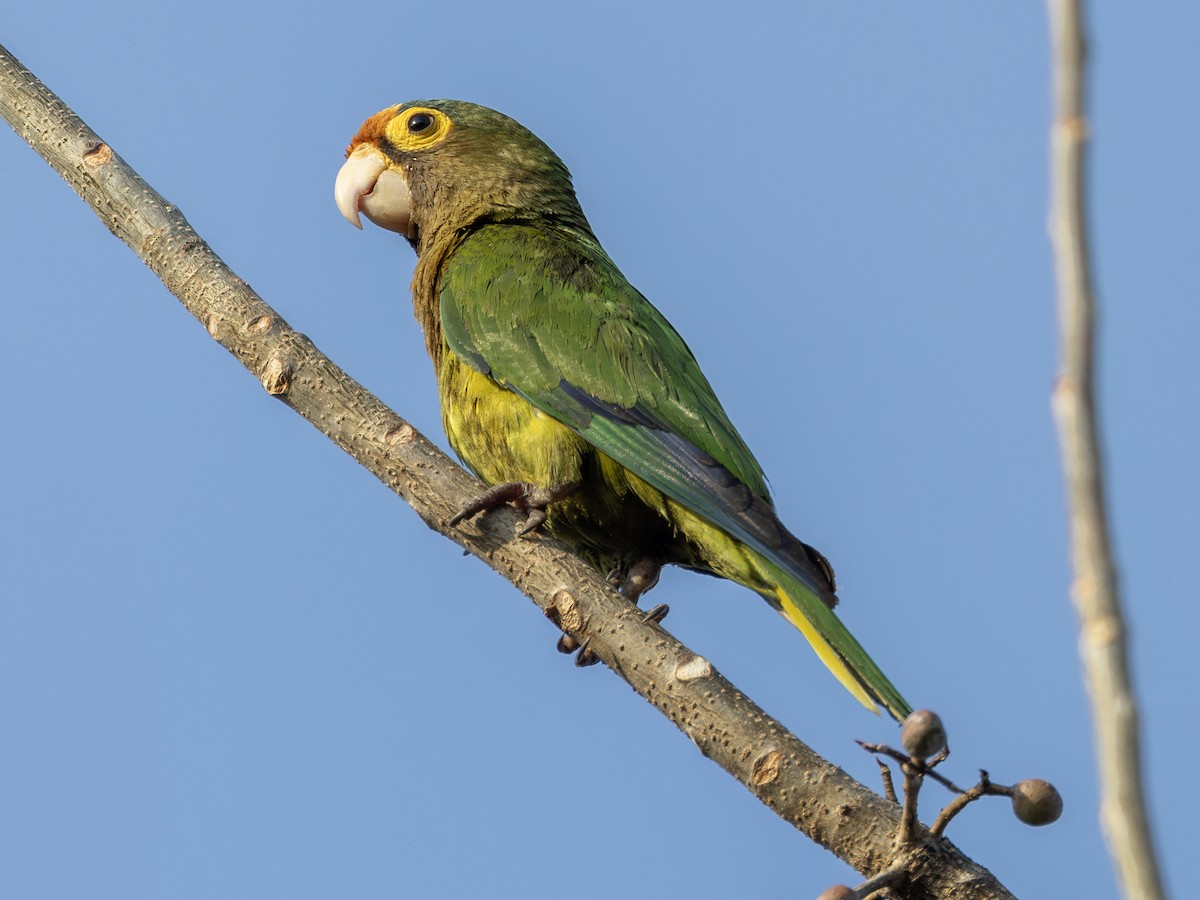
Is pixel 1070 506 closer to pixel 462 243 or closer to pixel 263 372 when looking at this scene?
pixel 263 372

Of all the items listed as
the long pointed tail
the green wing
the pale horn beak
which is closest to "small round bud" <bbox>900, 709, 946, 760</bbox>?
the long pointed tail

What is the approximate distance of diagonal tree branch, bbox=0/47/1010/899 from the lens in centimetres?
281

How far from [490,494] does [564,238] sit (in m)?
1.72

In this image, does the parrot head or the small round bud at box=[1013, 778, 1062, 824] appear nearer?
the small round bud at box=[1013, 778, 1062, 824]

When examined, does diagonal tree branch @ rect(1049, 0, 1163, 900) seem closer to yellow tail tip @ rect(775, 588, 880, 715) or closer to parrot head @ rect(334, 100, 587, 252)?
yellow tail tip @ rect(775, 588, 880, 715)

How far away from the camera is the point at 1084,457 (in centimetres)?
118

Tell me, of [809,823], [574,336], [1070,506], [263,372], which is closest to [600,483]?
[574,336]

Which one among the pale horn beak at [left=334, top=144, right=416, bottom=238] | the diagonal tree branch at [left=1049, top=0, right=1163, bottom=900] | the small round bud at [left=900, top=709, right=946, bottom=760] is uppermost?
the pale horn beak at [left=334, top=144, right=416, bottom=238]

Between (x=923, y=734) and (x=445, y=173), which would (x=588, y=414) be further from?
(x=923, y=734)

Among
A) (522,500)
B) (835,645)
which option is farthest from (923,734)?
(522,500)

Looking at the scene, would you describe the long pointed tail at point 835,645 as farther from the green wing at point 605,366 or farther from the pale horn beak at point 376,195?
the pale horn beak at point 376,195

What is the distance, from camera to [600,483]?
427 cm

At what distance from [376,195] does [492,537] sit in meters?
2.31

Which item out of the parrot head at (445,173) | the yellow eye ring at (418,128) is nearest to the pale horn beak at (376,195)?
the parrot head at (445,173)
